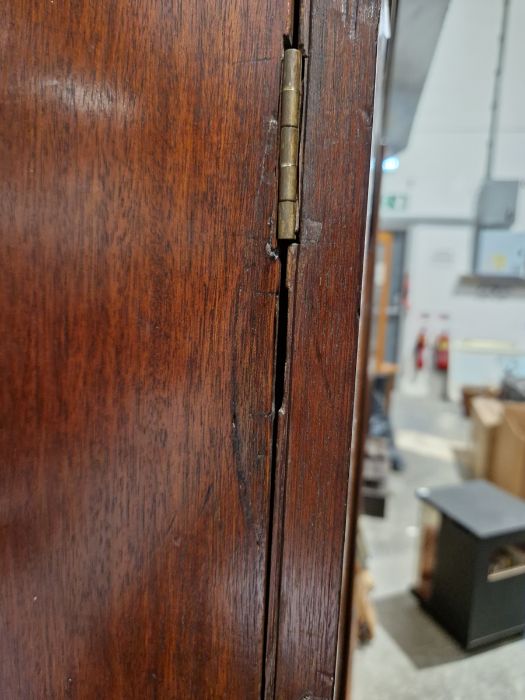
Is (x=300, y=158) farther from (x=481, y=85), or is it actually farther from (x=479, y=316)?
(x=479, y=316)

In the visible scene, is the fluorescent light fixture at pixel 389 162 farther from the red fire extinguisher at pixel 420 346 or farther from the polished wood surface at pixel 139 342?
the red fire extinguisher at pixel 420 346

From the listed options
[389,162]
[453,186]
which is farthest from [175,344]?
[453,186]

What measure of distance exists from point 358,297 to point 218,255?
0.10m

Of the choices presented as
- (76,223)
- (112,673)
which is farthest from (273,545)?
(76,223)

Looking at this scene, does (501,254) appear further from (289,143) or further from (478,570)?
(289,143)

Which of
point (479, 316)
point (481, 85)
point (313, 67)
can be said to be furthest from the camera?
point (479, 316)

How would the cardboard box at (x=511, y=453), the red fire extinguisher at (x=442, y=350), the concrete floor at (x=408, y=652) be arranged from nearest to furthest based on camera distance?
the concrete floor at (x=408, y=652) < the cardboard box at (x=511, y=453) < the red fire extinguisher at (x=442, y=350)

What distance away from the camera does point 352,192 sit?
0.31m

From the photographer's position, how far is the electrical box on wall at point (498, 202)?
12.5 feet

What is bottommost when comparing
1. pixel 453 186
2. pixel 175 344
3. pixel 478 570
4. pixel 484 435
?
pixel 478 570

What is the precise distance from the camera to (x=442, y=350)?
4.76 m

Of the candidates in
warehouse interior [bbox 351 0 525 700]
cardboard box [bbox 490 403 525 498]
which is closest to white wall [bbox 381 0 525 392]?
warehouse interior [bbox 351 0 525 700]

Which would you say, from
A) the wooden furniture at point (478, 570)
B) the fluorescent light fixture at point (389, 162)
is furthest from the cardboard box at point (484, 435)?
the fluorescent light fixture at point (389, 162)

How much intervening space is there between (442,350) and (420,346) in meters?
0.22
